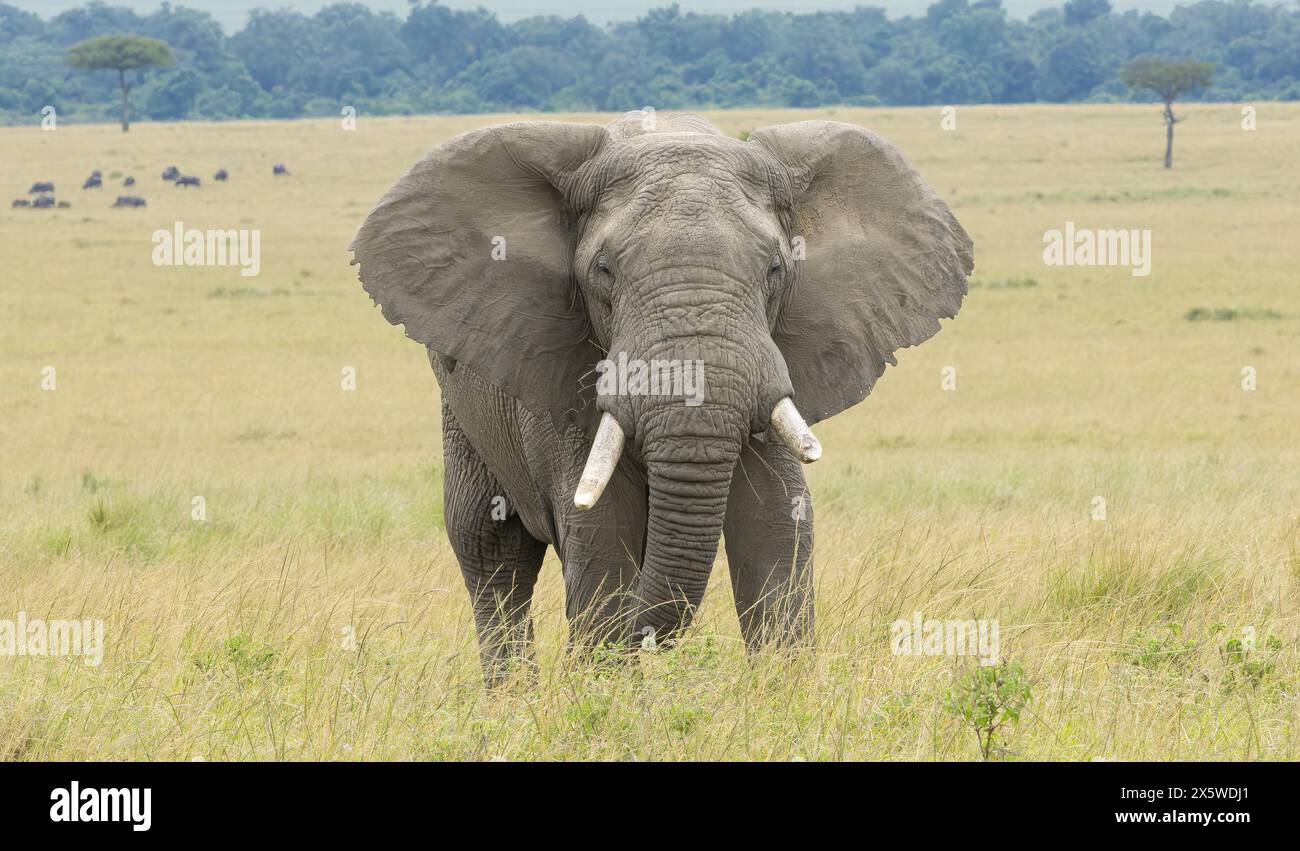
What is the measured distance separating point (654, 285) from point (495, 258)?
0.85m

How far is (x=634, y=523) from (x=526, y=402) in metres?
0.51

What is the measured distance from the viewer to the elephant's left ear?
5469 mm

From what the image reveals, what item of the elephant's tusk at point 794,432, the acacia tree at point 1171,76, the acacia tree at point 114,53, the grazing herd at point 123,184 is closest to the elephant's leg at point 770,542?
the elephant's tusk at point 794,432

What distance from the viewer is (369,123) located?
7988cm

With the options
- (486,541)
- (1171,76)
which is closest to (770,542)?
(486,541)

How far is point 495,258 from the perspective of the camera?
5.53m

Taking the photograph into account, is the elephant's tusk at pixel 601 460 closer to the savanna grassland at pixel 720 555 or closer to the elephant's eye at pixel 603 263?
the elephant's eye at pixel 603 263

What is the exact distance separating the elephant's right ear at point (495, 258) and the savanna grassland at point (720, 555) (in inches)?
37.2

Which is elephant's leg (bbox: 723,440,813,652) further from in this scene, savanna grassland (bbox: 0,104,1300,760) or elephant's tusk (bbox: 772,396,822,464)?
elephant's tusk (bbox: 772,396,822,464)

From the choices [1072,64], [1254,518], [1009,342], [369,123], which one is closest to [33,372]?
[1009,342]

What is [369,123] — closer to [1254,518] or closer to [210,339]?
[210,339]

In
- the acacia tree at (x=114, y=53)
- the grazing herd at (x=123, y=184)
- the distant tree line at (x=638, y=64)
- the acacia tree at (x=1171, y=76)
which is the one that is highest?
the distant tree line at (x=638, y=64)

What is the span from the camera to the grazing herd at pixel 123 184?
152 ft

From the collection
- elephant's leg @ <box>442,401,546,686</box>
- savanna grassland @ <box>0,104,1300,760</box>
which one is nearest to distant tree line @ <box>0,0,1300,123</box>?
savanna grassland @ <box>0,104,1300,760</box>
